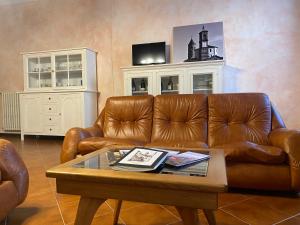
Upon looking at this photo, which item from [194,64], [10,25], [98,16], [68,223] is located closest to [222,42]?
[194,64]

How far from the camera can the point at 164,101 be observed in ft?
8.30

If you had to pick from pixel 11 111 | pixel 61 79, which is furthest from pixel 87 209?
pixel 11 111

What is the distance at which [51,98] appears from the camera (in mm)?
4461

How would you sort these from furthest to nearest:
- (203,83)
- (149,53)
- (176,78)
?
(149,53), (176,78), (203,83)

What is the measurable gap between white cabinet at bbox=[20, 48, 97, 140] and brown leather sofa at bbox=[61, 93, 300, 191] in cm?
186

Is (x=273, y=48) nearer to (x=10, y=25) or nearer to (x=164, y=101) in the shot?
(x=164, y=101)

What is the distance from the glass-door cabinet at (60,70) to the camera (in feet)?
14.5

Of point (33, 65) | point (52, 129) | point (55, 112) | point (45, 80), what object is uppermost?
point (33, 65)

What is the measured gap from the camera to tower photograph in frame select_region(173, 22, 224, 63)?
3926 mm

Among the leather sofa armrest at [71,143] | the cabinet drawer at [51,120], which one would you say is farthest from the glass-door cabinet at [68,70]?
the leather sofa armrest at [71,143]

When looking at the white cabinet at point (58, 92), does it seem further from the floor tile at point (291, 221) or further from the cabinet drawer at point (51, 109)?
the floor tile at point (291, 221)

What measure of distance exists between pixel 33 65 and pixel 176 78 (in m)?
A: 2.92

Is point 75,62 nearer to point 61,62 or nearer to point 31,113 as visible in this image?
point 61,62

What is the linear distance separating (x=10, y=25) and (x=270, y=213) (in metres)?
5.79
